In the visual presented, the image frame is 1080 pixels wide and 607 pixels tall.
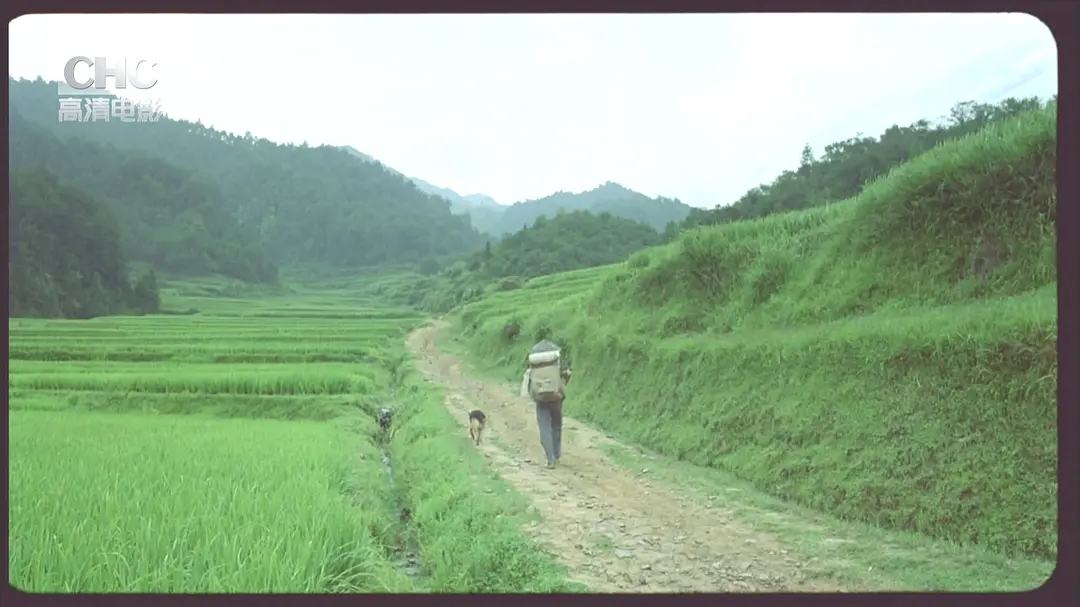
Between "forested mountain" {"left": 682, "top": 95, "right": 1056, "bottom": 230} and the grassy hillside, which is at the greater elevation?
"forested mountain" {"left": 682, "top": 95, "right": 1056, "bottom": 230}

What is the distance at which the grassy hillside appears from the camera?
11.2 ft

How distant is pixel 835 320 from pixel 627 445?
2.33 m

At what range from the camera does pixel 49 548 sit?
123 inches

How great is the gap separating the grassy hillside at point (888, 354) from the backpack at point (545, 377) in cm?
153

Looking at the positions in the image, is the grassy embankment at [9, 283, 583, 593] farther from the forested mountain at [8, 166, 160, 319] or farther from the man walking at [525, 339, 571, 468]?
the man walking at [525, 339, 571, 468]

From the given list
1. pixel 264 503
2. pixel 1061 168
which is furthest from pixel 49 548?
pixel 1061 168

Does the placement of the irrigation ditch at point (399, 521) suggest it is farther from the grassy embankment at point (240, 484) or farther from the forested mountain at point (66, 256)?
the forested mountain at point (66, 256)

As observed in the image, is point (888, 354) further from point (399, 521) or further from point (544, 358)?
point (399, 521)

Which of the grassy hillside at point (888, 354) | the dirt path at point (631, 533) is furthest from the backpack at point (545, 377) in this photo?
the grassy hillside at point (888, 354)

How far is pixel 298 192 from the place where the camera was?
9.01 metres

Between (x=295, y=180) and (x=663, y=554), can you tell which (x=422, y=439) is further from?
(x=295, y=180)

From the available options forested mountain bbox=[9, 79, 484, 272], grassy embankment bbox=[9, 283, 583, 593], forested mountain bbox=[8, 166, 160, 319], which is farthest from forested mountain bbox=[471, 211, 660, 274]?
forested mountain bbox=[8, 166, 160, 319]

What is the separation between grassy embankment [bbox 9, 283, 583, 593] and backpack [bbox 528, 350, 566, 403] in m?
0.76

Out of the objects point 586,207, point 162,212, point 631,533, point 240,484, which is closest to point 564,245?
point 586,207
